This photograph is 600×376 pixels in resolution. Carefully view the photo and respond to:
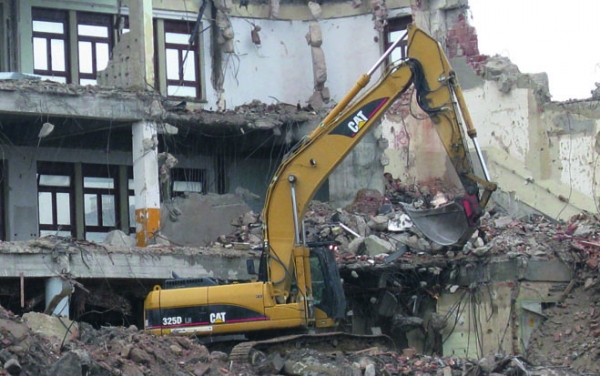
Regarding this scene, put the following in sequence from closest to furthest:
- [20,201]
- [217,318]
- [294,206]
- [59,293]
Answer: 1. [217,318]
2. [294,206]
3. [59,293]
4. [20,201]

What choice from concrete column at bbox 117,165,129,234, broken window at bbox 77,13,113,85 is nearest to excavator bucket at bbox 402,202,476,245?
concrete column at bbox 117,165,129,234

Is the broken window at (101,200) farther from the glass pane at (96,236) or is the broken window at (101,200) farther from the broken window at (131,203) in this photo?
the broken window at (131,203)

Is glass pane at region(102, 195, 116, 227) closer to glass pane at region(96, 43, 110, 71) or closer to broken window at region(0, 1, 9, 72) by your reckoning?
glass pane at region(96, 43, 110, 71)

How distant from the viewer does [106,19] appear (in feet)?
100

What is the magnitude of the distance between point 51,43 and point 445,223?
11066mm

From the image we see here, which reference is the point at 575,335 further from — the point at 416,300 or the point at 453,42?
the point at 453,42

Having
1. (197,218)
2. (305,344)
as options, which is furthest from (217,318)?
(197,218)

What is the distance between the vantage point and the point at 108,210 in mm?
30344

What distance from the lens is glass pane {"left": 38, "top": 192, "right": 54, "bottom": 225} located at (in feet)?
96.3

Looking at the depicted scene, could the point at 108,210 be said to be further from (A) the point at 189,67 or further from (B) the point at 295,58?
(B) the point at 295,58

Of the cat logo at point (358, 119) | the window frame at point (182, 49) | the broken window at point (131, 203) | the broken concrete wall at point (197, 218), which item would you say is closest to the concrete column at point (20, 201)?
the broken window at point (131, 203)

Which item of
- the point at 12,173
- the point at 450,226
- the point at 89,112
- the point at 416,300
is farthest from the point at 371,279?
the point at 12,173

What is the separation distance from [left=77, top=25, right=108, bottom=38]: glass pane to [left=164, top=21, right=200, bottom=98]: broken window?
158 centimetres

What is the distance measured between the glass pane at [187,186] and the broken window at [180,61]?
1.95m
